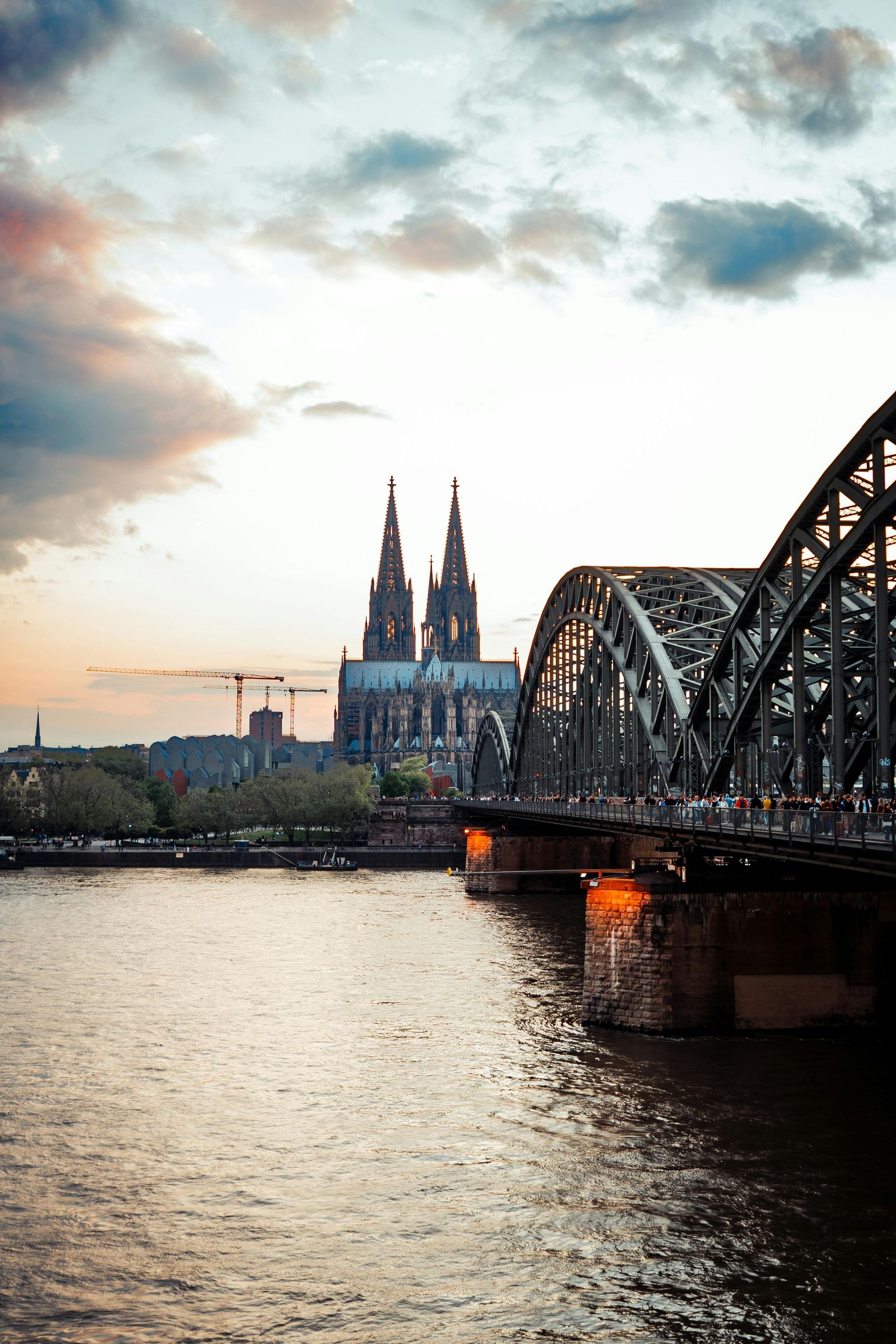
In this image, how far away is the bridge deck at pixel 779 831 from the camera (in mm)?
31922

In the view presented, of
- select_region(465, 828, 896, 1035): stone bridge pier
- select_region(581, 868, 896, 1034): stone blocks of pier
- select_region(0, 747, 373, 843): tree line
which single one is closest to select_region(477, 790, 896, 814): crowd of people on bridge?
select_region(465, 828, 896, 1035): stone bridge pier

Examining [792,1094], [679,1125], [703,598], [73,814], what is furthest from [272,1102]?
[73,814]

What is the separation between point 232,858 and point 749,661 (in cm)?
8862

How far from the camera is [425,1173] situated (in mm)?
29453

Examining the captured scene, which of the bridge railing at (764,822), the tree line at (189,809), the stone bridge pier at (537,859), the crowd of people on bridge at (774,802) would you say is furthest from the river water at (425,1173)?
the tree line at (189,809)

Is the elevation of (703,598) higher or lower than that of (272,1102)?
higher

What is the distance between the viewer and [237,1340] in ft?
70.7

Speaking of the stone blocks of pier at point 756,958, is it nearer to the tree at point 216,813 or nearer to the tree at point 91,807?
the tree at point 216,813

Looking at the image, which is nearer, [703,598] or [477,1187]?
[477,1187]

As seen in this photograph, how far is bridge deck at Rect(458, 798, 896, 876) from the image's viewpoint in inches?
1257

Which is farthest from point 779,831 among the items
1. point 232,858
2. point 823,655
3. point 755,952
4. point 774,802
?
point 232,858

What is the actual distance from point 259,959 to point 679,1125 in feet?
109

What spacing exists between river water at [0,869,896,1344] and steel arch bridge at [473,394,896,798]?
10.9 meters

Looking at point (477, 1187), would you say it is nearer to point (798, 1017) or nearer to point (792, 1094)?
point (792, 1094)
